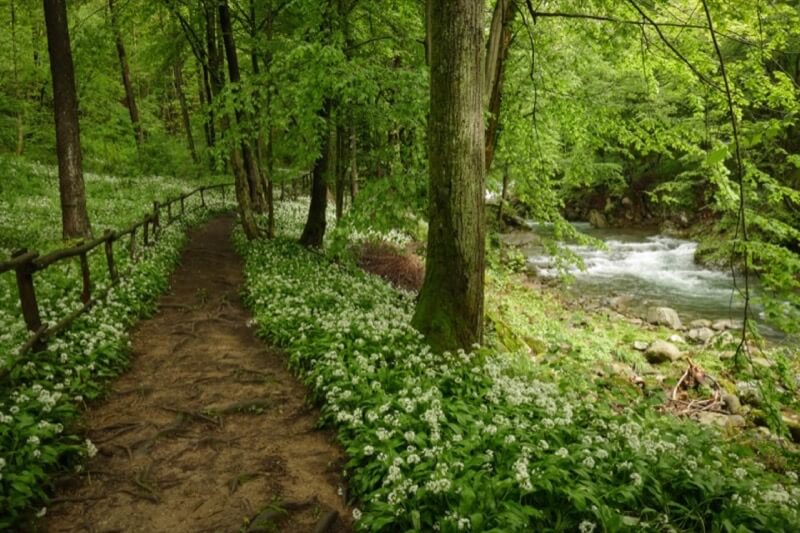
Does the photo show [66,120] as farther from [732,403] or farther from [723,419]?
[732,403]

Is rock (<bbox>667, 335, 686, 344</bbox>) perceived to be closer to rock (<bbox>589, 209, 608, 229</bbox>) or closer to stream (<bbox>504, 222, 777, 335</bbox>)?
stream (<bbox>504, 222, 777, 335</bbox>)

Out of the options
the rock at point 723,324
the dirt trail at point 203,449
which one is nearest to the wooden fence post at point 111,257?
the dirt trail at point 203,449

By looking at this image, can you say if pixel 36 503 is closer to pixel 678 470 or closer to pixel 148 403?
pixel 148 403

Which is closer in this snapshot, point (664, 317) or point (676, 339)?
point (676, 339)

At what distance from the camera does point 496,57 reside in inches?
335

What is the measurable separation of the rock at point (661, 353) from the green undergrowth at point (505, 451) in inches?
249

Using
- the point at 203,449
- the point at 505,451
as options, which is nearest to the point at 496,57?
the point at 505,451

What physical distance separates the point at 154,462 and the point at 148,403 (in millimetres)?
1412

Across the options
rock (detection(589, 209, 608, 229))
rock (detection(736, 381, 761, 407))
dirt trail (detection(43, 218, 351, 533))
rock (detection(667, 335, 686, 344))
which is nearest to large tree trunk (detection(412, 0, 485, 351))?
dirt trail (detection(43, 218, 351, 533))

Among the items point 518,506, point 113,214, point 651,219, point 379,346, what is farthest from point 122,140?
point 651,219

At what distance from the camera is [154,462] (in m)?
5.29

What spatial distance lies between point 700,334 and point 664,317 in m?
1.43

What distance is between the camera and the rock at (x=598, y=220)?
34.0 m

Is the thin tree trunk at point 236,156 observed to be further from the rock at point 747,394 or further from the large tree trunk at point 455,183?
the rock at point 747,394
